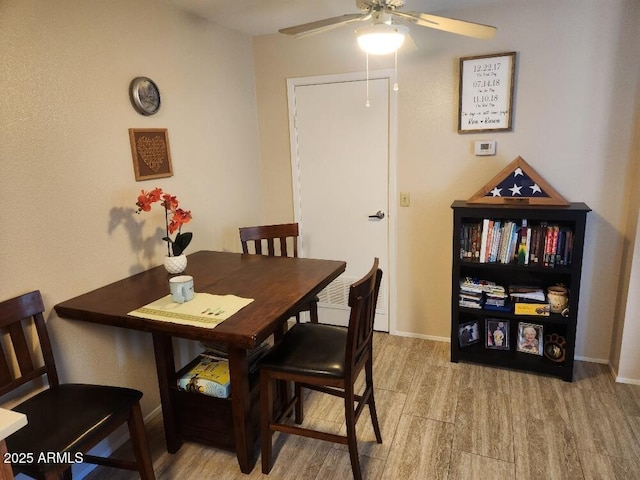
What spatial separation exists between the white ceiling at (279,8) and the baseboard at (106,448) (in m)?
2.34

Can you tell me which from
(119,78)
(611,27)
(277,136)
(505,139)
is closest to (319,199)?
(277,136)

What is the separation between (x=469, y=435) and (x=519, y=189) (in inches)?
56.5

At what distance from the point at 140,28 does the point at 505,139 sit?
7.29 ft

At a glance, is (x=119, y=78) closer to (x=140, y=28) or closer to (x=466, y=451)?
(x=140, y=28)

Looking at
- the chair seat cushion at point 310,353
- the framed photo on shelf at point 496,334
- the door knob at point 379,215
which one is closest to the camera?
the chair seat cushion at point 310,353

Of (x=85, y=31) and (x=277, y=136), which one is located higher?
(x=85, y=31)

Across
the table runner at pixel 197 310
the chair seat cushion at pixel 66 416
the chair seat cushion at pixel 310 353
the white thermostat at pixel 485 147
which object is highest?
the white thermostat at pixel 485 147

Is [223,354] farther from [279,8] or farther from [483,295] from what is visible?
[279,8]

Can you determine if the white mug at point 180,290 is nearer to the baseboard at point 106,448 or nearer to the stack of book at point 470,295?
the baseboard at point 106,448

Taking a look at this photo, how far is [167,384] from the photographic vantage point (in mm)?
2039

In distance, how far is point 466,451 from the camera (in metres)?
2.08

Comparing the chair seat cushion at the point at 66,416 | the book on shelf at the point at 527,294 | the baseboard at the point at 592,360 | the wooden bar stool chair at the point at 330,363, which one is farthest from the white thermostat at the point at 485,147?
the chair seat cushion at the point at 66,416

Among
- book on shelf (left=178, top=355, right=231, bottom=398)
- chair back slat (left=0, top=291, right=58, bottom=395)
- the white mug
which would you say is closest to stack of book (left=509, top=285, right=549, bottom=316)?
book on shelf (left=178, top=355, right=231, bottom=398)

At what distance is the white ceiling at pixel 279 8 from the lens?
8.07 feet
